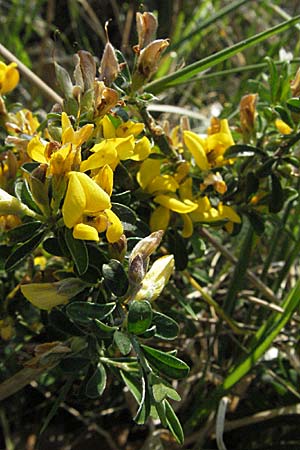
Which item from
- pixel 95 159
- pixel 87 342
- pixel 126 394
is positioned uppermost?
pixel 95 159

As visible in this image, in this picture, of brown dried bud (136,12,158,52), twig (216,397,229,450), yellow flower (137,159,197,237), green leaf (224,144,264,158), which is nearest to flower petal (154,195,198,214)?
yellow flower (137,159,197,237)

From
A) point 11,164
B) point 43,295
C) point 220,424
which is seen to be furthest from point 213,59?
point 220,424

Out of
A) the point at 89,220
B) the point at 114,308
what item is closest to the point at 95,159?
the point at 89,220

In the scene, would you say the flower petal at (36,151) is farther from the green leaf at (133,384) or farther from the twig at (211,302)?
the twig at (211,302)

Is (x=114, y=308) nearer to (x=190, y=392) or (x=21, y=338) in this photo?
(x=21, y=338)

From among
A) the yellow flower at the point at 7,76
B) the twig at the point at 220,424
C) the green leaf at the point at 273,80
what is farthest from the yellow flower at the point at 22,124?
the twig at the point at 220,424
